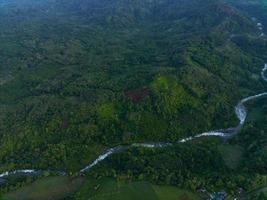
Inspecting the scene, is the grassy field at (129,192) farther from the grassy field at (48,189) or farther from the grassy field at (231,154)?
the grassy field at (231,154)

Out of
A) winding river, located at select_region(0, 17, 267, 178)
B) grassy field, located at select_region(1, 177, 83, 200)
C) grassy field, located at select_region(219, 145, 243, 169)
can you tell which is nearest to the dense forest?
grassy field, located at select_region(219, 145, 243, 169)

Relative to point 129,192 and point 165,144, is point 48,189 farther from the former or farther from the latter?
point 165,144

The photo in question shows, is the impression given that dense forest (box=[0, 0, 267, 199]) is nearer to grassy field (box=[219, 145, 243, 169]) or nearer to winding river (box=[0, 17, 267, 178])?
grassy field (box=[219, 145, 243, 169])

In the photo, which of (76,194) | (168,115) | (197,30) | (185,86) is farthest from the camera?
(197,30)

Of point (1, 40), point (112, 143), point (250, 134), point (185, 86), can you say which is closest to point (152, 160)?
point (112, 143)

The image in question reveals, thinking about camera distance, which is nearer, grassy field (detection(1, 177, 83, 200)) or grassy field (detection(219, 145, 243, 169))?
grassy field (detection(1, 177, 83, 200))

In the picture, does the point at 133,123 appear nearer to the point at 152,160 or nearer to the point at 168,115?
the point at 168,115
